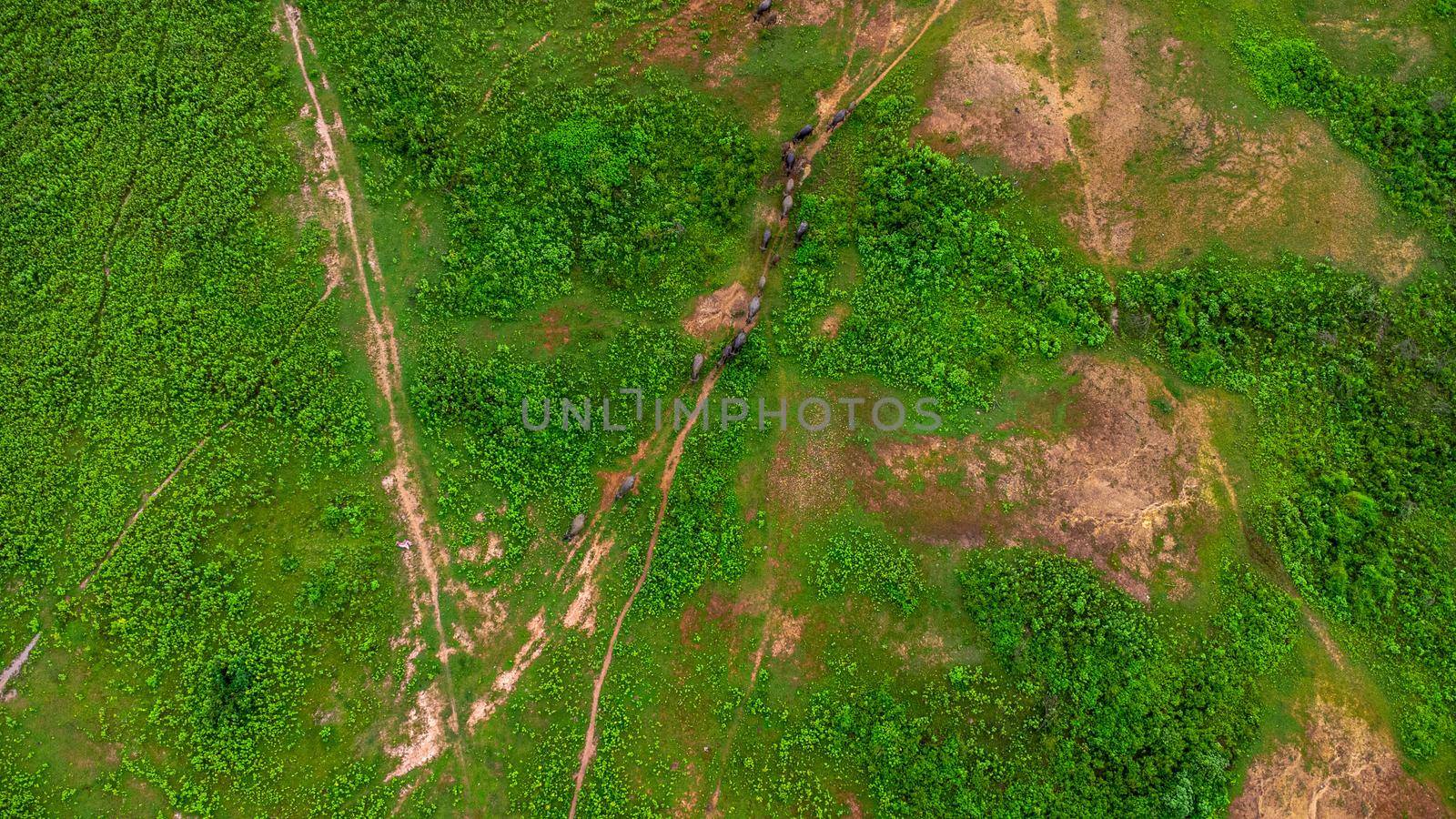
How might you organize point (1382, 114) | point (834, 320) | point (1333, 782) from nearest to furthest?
point (1333, 782) → point (834, 320) → point (1382, 114)

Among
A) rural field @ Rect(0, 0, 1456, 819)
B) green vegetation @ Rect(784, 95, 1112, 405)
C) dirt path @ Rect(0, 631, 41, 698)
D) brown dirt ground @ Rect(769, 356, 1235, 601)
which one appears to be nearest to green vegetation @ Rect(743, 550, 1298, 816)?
rural field @ Rect(0, 0, 1456, 819)

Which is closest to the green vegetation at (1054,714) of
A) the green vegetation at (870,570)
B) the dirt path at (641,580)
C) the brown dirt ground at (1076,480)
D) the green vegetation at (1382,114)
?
the brown dirt ground at (1076,480)

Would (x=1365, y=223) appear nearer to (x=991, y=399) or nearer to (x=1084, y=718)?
(x=991, y=399)

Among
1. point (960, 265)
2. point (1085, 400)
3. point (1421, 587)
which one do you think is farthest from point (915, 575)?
point (1421, 587)

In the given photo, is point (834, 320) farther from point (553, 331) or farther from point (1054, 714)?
point (1054, 714)

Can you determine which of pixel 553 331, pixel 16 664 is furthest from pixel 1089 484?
pixel 16 664

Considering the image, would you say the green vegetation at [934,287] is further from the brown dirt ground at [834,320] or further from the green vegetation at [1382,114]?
the green vegetation at [1382,114]
